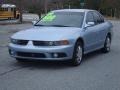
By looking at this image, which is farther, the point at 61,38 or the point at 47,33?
the point at 47,33

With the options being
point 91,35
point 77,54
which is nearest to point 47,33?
point 77,54

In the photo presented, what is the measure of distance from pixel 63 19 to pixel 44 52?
6.72ft

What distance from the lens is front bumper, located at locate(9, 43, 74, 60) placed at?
9969mm

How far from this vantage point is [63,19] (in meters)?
11.7

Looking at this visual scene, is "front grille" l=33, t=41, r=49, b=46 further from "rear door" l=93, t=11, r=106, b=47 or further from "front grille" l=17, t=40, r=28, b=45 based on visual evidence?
"rear door" l=93, t=11, r=106, b=47

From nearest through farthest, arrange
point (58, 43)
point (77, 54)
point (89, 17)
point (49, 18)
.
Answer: point (58, 43) → point (77, 54) → point (49, 18) → point (89, 17)

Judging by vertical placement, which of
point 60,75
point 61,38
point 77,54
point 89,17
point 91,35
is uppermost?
point 89,17

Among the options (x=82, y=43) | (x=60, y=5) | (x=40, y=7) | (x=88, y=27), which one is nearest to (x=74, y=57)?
(x=82, y=43)

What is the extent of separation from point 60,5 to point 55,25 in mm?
52124

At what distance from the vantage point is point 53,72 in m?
9.69

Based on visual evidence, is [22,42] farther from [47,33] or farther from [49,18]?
[49,18]

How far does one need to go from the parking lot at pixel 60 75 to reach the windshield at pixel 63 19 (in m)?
1.13

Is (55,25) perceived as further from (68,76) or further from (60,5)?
(60,5)

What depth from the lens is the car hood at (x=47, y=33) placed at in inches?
401
